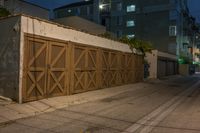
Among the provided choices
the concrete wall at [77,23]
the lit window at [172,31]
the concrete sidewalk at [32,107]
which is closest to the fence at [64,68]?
the concrete sidewalk at [32,107]

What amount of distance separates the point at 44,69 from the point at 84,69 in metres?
3.68

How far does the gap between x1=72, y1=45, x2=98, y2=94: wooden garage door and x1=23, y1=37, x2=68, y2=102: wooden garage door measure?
91 centimetres

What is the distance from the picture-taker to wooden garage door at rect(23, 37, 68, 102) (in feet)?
36.7

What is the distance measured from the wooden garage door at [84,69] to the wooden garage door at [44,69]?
91 centimetres

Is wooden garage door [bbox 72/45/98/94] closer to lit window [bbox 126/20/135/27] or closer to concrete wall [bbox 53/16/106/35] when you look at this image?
concrete wall [bbox 53/16/106/35]

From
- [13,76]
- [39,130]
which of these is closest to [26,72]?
[13,76]

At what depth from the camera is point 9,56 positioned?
11.3 m

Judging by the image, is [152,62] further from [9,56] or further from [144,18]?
[9,56]

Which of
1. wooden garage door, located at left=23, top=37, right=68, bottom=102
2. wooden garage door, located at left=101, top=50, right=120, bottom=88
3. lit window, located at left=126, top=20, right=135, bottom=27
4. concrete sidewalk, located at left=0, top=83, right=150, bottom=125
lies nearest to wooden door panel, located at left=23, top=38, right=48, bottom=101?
wooden garage door, located at left=23, top=37, right=68, bottom=102

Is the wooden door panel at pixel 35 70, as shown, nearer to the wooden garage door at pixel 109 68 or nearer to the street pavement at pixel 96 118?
the street pavement at pixel 96 118

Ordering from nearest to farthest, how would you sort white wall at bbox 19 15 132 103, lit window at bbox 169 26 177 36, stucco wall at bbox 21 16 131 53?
white wall at bbox 19 15 132 103 → stucco wall at bbox 21 16 131 53 → lit window at bbox 169 26 177 36

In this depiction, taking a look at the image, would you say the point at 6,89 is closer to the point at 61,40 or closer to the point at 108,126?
the point at 61,40

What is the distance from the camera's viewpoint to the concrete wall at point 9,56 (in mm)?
10961

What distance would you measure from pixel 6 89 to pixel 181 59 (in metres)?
44.8
